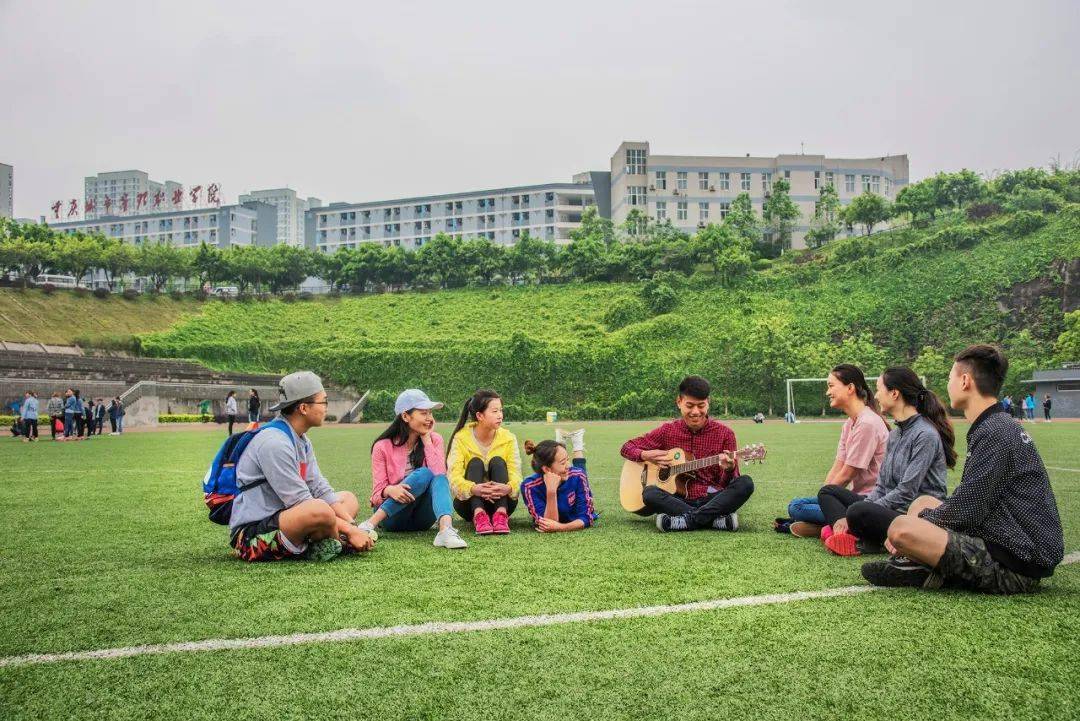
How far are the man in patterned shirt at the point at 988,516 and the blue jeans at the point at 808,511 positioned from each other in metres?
2.00

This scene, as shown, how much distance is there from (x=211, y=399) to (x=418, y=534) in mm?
37564

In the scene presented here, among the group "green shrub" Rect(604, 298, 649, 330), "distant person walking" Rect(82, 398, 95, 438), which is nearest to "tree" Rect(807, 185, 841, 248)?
"green shrub" Rect(604, 298, 649, 330)

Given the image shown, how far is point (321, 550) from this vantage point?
5.83m

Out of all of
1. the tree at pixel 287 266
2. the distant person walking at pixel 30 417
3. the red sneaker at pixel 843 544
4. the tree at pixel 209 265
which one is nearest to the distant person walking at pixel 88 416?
the distant person walking at pixel 30 417

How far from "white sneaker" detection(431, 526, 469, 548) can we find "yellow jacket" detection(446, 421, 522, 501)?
77 cm

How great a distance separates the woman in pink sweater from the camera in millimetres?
6941

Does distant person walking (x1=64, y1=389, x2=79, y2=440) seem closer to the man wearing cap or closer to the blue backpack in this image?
the blue backpack

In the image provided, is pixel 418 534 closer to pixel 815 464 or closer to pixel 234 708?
pixel 234 708

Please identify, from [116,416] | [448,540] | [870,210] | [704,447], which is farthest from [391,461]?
[870,210]

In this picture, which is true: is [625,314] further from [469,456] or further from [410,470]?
[410,470]

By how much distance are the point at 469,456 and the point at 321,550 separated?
72.8 inches

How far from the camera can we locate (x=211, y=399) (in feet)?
136

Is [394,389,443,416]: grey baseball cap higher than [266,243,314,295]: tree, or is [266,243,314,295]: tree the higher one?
[266,243,314,295]: tree

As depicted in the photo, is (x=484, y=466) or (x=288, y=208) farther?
(x=288, y=208)
